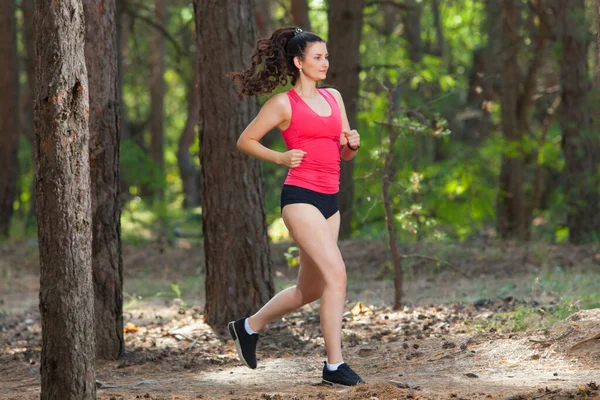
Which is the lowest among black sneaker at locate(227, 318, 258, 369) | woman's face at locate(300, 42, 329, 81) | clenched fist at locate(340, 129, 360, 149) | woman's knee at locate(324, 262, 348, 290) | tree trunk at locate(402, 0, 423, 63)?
black sneaker at locate(227, 318, 258, 369)

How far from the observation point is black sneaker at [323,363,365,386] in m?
5.55

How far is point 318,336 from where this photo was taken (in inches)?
316

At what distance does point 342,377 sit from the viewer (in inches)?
219

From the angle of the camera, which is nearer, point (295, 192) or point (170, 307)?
point (295, 192)

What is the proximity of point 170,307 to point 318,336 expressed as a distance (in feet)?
9.79

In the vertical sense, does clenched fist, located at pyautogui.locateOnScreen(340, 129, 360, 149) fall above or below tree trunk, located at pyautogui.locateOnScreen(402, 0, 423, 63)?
below

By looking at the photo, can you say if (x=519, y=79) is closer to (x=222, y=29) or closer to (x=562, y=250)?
(x=562, y=250)

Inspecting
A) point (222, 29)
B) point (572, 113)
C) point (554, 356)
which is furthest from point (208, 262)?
point (572, 113)

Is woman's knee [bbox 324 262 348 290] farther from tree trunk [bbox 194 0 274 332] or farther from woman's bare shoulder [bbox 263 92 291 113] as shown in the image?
tree trunk [bbox 194 0 274 332]

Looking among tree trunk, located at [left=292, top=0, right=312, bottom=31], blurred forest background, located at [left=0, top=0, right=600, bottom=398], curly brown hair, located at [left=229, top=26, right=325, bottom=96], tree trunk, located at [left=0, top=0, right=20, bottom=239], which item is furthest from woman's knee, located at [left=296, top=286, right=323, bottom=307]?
tree trunk, located at [left=0, top=0, right=20, bottom=239]

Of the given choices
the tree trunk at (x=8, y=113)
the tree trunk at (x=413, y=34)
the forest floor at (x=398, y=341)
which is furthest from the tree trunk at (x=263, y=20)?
the forest floor at (x=398, y=341)

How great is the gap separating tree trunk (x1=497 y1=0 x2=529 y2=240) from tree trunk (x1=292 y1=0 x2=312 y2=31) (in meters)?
3.76

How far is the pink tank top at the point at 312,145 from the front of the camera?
564cm

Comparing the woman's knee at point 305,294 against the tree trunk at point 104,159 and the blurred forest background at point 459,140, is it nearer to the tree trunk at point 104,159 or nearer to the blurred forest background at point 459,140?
A: the tree trunk at point 104,159
